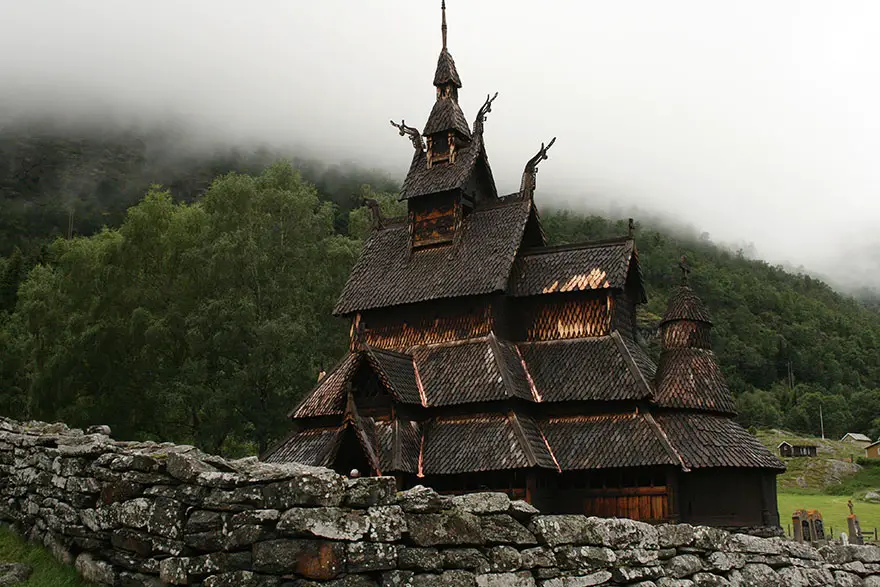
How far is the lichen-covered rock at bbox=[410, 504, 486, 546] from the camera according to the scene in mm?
8867

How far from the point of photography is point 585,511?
2466 cm

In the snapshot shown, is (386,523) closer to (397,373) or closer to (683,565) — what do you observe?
(683,565)

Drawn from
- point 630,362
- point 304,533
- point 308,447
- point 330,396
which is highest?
point 630,362

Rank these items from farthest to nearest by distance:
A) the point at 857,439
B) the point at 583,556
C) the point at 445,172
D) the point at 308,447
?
1. the point at 857,439
2. the point at 445,172
3. the point at 308,447
4. the point at 583,556

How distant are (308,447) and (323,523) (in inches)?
722

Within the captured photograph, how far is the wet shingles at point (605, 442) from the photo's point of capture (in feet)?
78.2

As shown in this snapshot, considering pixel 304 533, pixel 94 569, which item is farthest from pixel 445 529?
pixel 94 569

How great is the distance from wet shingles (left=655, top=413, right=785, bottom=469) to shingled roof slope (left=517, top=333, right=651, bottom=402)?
4.82 feet

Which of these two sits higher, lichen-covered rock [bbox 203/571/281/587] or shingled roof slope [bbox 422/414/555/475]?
shingled roof slope [bbox 422/414/555/475]

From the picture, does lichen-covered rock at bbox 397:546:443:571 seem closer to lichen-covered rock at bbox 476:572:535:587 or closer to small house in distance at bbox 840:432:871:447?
lichen-covered rock at bbox 476:572:535:587

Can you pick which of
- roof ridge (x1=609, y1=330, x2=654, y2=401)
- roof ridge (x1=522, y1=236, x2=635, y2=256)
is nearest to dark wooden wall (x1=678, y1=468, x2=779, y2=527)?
roof ridge (x1=609, y1=330, x2=654, y2=401)

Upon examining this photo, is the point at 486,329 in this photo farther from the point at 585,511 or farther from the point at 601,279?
the point at 585,511

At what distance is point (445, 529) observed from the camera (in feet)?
29.6

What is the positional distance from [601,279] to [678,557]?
16.9m
